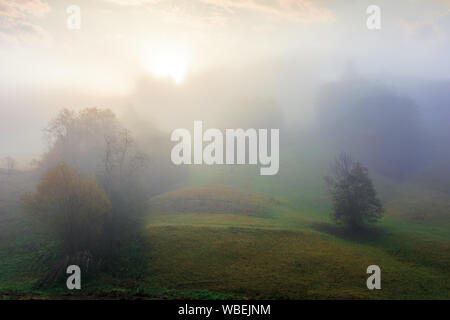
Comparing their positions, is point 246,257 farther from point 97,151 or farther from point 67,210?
point 97,151

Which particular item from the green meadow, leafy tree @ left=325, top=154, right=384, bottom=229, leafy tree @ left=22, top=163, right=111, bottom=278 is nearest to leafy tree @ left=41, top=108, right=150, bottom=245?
the green meadow

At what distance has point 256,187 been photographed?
99.9 meters

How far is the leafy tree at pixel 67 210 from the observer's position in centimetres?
3866

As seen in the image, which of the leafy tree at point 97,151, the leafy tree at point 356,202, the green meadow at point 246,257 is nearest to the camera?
the green meadow at point 246,257

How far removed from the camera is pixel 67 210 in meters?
39.4

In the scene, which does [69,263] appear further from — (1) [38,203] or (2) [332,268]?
(2) [332,268]

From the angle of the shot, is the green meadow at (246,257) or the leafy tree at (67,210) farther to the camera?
the leafy tree at (67,210)

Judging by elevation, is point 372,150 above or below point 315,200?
above

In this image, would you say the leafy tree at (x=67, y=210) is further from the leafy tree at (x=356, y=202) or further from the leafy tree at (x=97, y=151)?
the leafy tree at (x=356, y=202)

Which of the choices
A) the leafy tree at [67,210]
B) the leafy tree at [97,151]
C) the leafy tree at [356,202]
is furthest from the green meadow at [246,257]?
the leafy tree at [97,151]

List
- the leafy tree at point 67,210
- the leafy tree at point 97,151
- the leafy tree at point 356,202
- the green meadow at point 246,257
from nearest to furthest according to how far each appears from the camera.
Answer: the green meadow at point 246,257, the leafy tree at point 67,210, the leafy tree at point 356,202, the leafy tree at point 97,151

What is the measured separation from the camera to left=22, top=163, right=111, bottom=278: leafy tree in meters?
38.7
